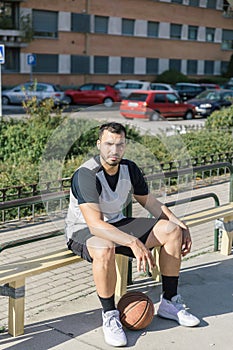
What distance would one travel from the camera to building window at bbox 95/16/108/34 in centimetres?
3884

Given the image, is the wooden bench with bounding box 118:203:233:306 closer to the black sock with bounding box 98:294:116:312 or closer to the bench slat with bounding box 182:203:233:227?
the bench slat with bounding box 182:203:233:227

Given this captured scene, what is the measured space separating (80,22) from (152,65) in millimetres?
7122

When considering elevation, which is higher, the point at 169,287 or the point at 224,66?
the point at 169,287

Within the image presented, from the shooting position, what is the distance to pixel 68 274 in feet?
19.1

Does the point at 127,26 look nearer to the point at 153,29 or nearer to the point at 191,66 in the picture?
the point at 153,29

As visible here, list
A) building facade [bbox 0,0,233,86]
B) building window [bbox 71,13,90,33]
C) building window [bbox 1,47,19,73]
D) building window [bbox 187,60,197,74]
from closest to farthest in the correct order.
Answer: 1. building window [bbox 1,47,19,73]
2. building facade [bbox 0,0,233,86]
3. building window [bbox 71,13,90,33]
4. building window [bbox 187,60,197,74]

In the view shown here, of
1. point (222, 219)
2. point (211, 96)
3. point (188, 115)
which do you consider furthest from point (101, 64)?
point (222, 219)

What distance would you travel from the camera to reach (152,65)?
42812 millimetres

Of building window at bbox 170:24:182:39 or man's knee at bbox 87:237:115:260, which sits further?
building window at bbox 170:24:182:39

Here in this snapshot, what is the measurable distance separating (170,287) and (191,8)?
42.0 m

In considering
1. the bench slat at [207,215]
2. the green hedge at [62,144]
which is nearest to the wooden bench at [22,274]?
the bench slat at [207,215]

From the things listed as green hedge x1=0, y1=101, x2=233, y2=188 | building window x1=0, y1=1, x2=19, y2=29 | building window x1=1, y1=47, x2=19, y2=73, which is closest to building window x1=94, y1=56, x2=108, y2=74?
building window x1=1, y1=47, x2=19, y2=73

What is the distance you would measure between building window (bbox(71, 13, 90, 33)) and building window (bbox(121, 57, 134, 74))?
12.4ft

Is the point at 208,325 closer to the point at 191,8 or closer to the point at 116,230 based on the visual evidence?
the point at 116,230
